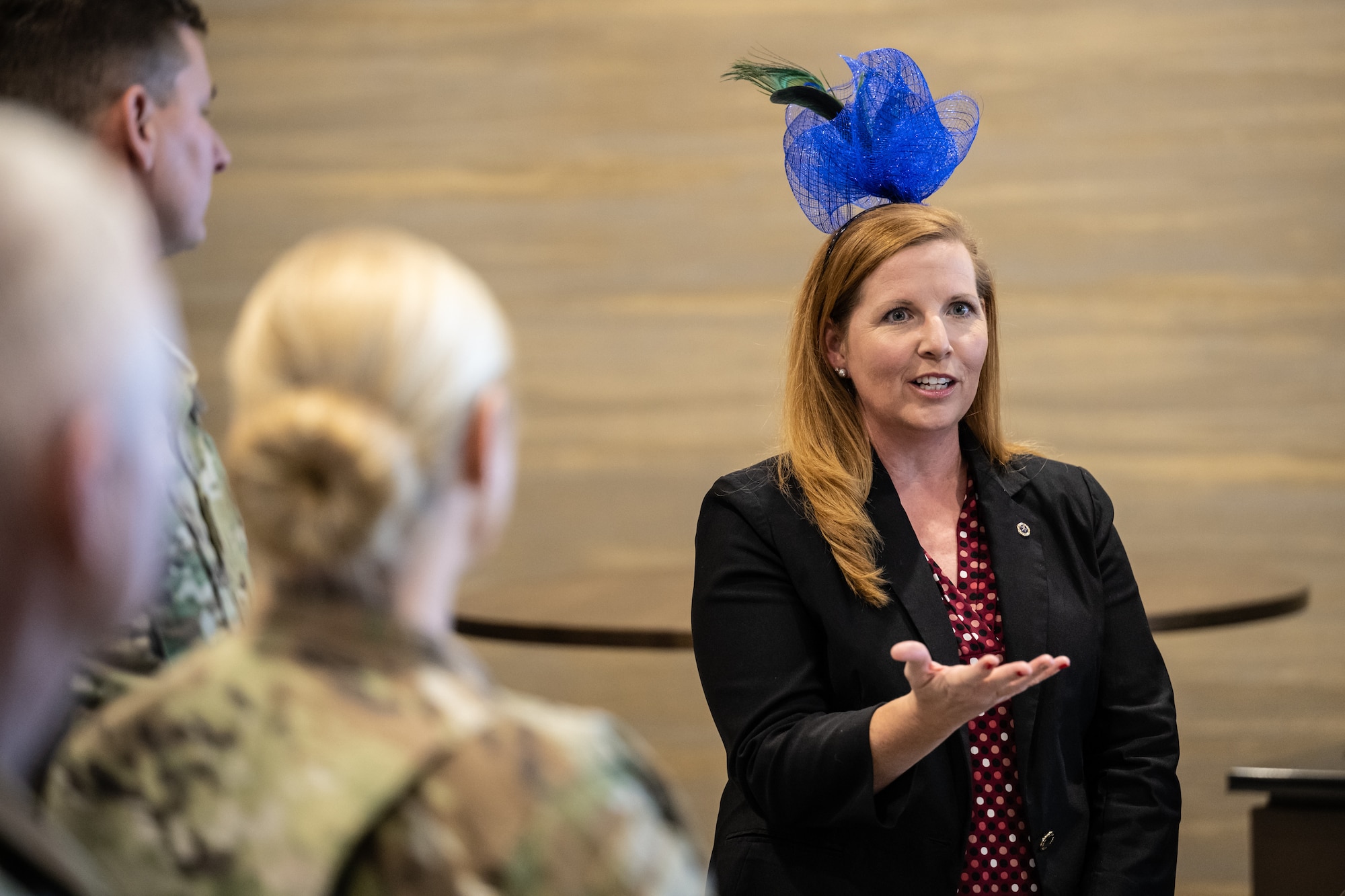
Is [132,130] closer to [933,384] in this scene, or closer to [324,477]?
[324,477]

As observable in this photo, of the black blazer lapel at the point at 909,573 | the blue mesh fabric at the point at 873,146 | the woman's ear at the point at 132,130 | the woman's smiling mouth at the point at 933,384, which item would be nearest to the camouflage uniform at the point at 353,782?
the woman's ear at the point at 132,130

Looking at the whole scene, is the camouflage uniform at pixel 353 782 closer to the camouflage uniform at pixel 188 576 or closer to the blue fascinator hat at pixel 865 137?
the camouflage uniform at pixel 188 576

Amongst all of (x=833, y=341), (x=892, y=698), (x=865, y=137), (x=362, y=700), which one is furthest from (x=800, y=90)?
(x=362, y=700)

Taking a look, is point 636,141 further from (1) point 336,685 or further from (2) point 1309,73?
(1) point 336,685

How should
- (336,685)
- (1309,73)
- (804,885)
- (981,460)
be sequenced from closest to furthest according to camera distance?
(336,685) < (804,885) < (981,460) < (1309,73)

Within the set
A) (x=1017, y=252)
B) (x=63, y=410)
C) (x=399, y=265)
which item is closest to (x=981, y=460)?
(x=399, y=265)

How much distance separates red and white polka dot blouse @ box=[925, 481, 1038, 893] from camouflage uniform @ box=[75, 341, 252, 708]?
93 cm

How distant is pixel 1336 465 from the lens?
4273 mm

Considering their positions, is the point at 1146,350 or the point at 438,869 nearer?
the point at 438,869

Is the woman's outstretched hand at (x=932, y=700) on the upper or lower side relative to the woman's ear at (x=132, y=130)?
lower

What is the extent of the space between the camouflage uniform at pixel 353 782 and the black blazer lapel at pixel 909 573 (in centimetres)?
105

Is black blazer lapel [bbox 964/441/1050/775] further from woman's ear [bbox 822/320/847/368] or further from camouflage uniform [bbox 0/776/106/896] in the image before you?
camouflage uniform [bbox 0/776/106/896]

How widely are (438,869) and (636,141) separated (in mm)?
3968

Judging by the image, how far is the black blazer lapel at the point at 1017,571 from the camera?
1871mm
